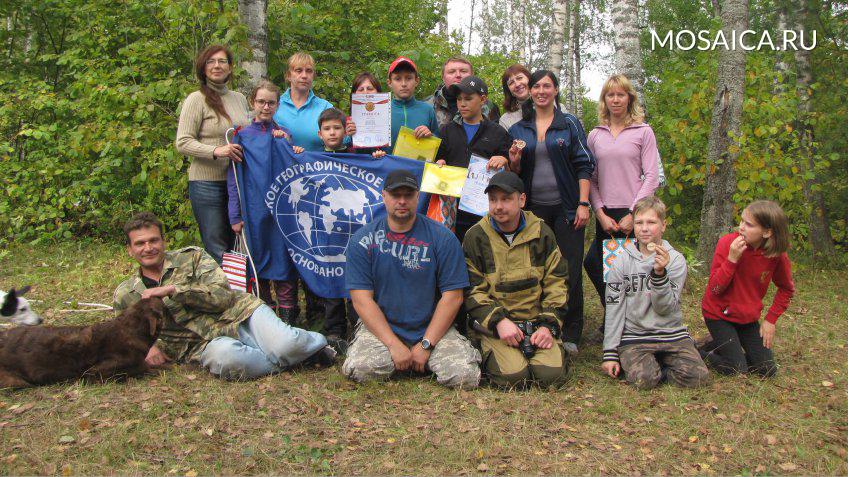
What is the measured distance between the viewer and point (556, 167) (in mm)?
5406

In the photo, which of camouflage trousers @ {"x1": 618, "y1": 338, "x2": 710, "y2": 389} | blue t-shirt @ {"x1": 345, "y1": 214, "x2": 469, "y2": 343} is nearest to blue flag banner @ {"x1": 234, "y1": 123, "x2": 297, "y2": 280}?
blue t-shirt @ {"x1": 345, "y1": 214, "x2": 469, "y2": 343}

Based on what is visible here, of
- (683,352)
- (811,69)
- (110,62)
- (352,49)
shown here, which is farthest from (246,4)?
(811,69)

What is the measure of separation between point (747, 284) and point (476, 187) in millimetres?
2289

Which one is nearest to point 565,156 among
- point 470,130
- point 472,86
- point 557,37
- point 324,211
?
point 470,130

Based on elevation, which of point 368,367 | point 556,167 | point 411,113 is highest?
point 411,113

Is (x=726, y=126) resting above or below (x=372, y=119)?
above

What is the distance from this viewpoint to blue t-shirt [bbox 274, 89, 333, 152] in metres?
5.86

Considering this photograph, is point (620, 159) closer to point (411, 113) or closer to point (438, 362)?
point (411, 113)

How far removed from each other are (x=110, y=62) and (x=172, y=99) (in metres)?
2.12

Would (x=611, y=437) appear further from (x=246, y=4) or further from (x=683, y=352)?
(x=246, y=4)

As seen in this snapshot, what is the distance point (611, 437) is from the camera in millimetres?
3879

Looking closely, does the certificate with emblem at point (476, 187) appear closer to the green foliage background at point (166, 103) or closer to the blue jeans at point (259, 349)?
the blue jeans at point (259, 349)

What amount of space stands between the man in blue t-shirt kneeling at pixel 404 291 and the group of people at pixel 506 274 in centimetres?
1

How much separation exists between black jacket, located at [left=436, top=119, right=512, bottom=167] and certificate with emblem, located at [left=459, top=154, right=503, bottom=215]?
12 centimetres
